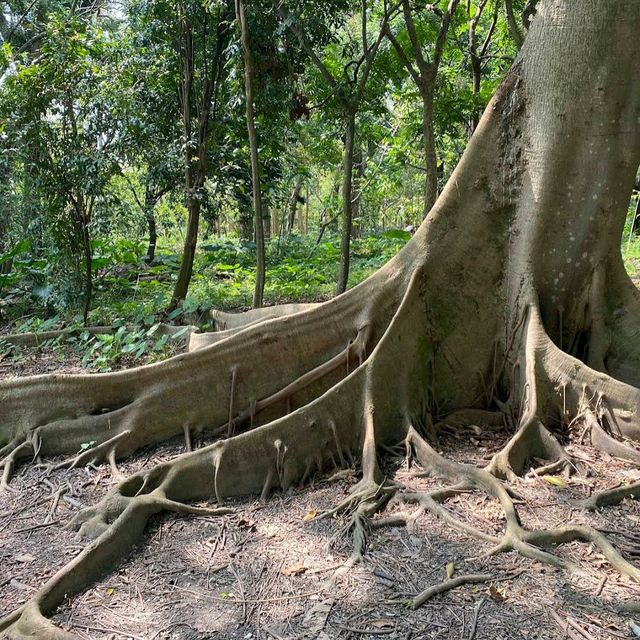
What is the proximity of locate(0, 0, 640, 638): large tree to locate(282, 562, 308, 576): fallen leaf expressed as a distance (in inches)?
38.5

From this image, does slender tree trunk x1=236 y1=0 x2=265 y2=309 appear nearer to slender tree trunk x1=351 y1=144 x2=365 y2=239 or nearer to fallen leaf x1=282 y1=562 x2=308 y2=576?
fallen leaf x1=282 y1=562 x2=308 y2=576

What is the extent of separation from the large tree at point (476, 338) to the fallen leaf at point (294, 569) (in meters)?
0.98

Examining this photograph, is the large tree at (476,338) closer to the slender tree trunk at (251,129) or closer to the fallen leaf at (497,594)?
the fallen leaf at (497,594)

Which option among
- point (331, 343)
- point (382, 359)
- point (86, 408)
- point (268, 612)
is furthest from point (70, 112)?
point (268, 612)

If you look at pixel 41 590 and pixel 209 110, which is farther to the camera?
pixel 209 110

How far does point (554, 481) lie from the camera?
4.04 meters

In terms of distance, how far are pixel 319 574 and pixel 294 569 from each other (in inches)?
5.6

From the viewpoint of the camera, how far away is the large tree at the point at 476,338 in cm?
457

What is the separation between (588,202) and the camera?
4945 millimetres

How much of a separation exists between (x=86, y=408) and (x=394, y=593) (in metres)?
3.02

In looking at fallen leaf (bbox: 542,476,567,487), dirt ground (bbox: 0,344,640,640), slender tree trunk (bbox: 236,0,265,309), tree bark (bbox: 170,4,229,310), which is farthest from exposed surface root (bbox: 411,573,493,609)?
tree bark (bbox: 170,4,229,310)

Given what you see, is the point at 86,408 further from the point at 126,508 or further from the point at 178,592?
the point at 178,592

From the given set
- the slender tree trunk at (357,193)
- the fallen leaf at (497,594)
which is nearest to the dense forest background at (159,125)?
the fallen leaf at (497,594)

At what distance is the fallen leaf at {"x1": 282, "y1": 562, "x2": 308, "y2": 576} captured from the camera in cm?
328
